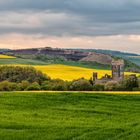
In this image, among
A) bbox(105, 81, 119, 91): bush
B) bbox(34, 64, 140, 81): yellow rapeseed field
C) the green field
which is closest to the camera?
the green field

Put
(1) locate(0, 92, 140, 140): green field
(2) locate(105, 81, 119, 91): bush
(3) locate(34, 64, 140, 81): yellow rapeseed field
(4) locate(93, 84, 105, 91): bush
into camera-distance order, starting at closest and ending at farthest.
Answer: (1) locate(0, 92, 140, 140): green field < (2) locate(105, 81, 119, 91): bush < (4) locate(93, 84, 105, 91): bush < (3) locate(34, 64, 140, 81): yellow rapeseed field

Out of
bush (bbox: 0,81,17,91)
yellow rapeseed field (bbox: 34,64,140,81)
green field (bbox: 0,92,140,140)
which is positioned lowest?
green field (bbox: 0,92,140,140)

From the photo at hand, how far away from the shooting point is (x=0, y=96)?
38.9 m

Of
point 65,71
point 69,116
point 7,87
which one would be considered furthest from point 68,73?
point 69,116

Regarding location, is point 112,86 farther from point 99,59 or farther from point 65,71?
point 99,59

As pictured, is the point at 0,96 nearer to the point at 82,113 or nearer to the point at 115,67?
the point at 82,113

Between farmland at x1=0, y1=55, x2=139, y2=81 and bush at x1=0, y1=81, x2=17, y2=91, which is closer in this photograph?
bush at x1=0, y1=81, x2=17, y2=91

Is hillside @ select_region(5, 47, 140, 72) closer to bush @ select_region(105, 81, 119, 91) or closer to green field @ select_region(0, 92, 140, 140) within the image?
bush @ select_region(105, 81, 119, 91)

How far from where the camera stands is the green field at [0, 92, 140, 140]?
2253 cm

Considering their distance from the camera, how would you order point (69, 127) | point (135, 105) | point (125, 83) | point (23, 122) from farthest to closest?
point (125, 83)
point (135, 105)
point (23, 122)
point (69, 127)

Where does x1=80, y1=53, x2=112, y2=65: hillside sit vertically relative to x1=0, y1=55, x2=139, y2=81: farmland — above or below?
above

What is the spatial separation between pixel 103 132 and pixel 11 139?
455cm

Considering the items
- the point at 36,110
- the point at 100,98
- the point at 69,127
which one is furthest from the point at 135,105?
the point at 69,127

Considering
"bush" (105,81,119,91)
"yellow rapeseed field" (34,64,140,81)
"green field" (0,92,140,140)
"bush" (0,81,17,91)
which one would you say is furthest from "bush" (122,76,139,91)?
"yellow rapeseed field" (34,64,140,81)
